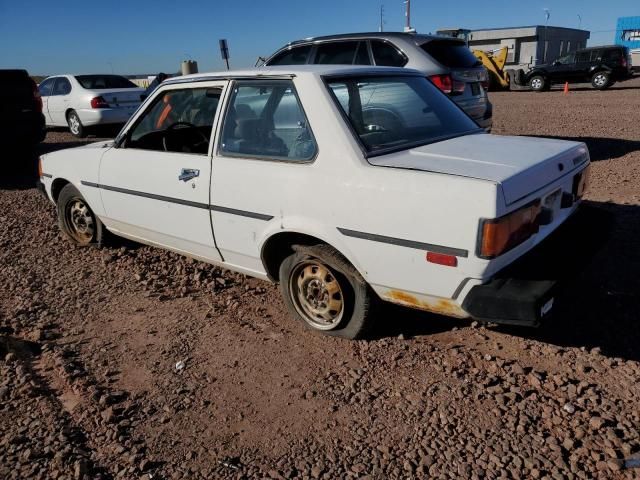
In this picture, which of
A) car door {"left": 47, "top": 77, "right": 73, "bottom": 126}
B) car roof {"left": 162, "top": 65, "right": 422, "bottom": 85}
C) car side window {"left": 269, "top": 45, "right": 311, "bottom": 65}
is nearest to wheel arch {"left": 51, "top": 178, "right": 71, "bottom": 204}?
car roof {"left": 162, "top": 65, "right": 422, "bottom": 85}

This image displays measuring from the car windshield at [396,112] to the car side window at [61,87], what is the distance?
11.0 metres

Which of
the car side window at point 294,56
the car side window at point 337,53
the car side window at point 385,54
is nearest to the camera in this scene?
the car side window at point 385,54

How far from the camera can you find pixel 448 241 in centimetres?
260

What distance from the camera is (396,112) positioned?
3.62m

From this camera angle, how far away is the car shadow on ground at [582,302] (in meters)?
2.97

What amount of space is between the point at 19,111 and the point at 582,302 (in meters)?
9.28

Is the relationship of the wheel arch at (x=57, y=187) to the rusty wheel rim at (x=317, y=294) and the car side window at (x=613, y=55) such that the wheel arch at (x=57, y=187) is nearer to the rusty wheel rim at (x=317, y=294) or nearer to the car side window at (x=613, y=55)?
the rusty wheel rim at (x=317, y=294)

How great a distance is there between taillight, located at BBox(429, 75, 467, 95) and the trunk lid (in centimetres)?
377

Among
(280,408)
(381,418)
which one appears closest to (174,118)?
(280,408)

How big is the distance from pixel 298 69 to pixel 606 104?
51.0 feet

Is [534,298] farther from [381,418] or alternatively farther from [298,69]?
[298,69]

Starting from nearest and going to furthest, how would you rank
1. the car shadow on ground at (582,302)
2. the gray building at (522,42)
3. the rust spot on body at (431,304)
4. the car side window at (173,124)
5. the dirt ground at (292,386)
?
1. the dirt ground at (292,386)
2. the rust spot on body at (431,304)
3. the car shadow on ground at (582,302)
4. the car side window at (173,124)
5. the gray building at (522,42)

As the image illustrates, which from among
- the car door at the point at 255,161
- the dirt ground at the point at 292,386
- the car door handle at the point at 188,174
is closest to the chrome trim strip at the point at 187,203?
the car door at the point at 255,161

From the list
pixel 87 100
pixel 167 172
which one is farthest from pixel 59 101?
pixel 167 172
